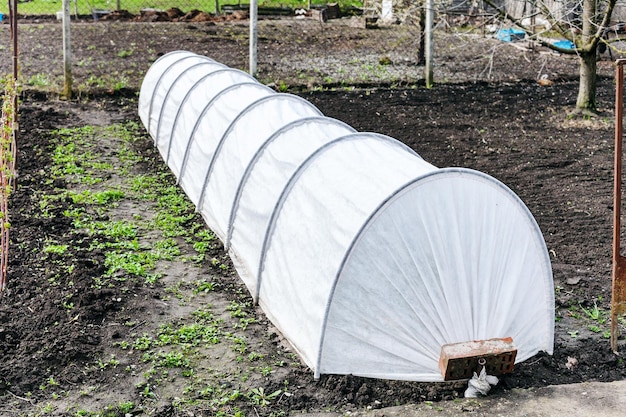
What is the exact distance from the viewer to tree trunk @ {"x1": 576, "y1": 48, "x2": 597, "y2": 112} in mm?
12828

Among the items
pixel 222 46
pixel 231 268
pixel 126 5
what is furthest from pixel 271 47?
pixel 231 268

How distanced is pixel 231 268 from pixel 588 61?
7.60 meters

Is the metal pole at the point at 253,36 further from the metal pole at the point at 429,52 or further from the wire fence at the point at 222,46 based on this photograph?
the metal pole at the point at 429,52

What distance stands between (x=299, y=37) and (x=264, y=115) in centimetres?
1045

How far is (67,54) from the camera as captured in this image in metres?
14.1

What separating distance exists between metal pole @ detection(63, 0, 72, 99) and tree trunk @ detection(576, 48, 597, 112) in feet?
27.5

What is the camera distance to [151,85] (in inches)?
494

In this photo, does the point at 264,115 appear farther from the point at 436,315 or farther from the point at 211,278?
the point at 436,315

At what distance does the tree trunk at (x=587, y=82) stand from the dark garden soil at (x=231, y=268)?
250 millimetres

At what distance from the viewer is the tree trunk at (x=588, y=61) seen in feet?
40.8

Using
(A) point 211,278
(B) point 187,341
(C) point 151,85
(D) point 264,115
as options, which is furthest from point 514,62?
(B) point 187,341

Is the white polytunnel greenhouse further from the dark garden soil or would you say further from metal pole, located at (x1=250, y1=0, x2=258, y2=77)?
metal pole, located at (x1=250, y1=0, x2=258, y2=77)

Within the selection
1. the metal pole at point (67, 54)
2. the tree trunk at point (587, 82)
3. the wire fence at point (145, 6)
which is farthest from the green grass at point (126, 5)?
the tree trunk at point (587, 82)

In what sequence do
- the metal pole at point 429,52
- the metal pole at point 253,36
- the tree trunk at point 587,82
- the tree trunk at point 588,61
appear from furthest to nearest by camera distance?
the metal pole at point 429,52
the metal pole at point 253,36
the tree trunk at point 587,82
the tree trunk at point 588,61
